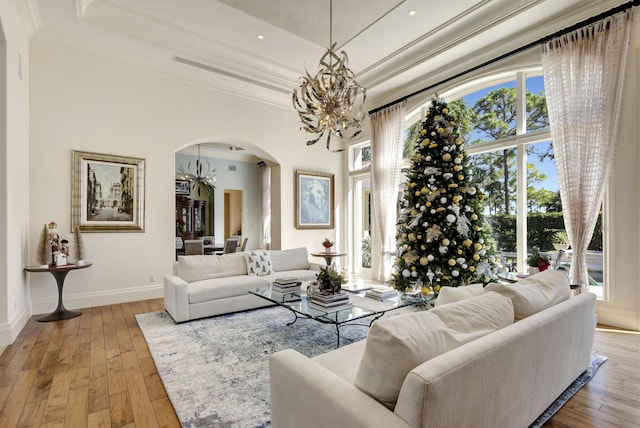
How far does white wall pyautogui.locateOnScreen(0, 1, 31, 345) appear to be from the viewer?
3.29 metres

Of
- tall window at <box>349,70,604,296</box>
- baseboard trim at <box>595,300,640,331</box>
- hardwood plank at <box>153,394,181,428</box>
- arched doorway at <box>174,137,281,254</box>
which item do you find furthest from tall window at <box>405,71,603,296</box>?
arched doorway at <box>174,137,281,254</box>

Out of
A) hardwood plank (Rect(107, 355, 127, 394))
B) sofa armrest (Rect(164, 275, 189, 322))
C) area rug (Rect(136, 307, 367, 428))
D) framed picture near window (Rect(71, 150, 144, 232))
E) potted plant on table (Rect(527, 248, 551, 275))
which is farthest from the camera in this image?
framed picture near window (Rect(71, 150, 144, 232))

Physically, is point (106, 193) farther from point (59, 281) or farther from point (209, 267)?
point (209, 267)

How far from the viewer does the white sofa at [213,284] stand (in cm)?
Result: 394

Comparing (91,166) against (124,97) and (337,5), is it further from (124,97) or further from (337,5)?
(337,5)

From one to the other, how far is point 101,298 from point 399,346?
513 cm

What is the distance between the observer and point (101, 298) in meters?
4.81

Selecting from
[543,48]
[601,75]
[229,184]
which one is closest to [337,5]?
[543,48]

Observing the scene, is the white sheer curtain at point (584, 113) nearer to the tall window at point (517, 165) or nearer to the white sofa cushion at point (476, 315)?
the tall window at point (517, 165)

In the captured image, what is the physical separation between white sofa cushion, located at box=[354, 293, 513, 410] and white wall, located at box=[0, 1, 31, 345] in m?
3.97

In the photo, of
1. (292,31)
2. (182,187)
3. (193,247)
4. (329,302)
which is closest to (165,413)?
(329,302)

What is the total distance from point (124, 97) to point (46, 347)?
12.2 ft

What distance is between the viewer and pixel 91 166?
15.8 ft

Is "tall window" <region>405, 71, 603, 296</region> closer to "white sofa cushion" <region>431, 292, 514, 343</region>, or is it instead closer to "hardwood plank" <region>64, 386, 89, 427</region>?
"white sofa cushion" <region>431, 292, 514, 343</region>
